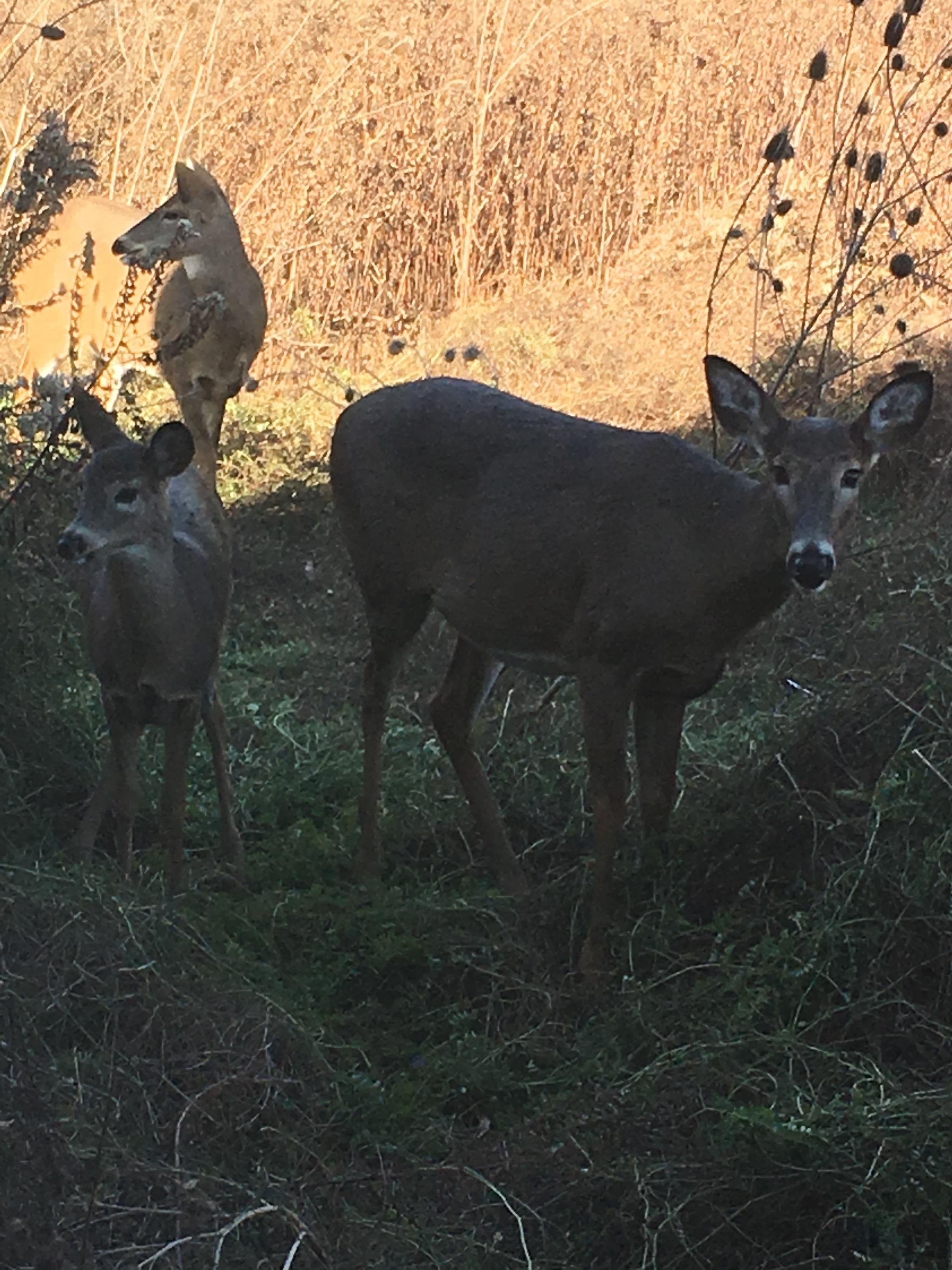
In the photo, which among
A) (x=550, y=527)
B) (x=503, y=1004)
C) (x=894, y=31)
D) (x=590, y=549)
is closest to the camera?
(x=503, y=1004)

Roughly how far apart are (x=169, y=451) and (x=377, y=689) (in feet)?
3.67

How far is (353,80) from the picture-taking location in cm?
1434

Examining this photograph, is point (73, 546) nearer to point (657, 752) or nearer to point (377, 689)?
point (377, 689)

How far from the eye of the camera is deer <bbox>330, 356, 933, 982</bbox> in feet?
15.8

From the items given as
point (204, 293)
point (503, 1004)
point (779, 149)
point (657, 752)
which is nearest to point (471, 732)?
point (657, 752)

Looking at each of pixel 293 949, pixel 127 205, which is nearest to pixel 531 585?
pixel 293 949

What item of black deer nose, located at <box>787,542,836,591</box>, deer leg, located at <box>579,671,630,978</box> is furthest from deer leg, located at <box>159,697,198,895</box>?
black deer nose, located at <box>787,542,836,591</box>

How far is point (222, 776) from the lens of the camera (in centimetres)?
616

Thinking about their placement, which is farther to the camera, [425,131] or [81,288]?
[425,131]

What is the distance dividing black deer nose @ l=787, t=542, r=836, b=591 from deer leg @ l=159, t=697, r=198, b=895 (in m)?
2.10

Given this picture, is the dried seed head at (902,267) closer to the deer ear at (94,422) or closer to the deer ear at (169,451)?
the deer ear at (169,451)

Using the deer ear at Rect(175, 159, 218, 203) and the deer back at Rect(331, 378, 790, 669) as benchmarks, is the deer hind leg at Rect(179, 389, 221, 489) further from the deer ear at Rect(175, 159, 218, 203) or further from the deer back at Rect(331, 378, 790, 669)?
the deer back at Rect(331, 378, 790, 669)

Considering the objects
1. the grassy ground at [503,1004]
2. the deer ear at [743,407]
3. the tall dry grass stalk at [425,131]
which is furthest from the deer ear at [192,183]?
the deer ear at [743,407]

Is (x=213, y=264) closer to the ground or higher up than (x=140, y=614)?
higher up
